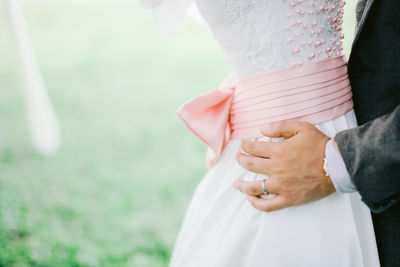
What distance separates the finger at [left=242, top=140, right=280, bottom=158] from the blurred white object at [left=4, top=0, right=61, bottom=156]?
2.74 meters

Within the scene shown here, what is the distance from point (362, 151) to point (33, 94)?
3.06 meters

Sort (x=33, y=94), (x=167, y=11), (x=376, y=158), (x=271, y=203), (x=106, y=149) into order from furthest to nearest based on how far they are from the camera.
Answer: (x=106, y=149)
(x=33, y=94)
(x=167, y=11)
(x=271, y=203)
(x=376, y=158)

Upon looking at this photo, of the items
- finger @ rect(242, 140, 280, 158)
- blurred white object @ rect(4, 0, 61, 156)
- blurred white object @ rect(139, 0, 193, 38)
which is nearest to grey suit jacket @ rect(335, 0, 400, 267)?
finger @ rect(242, 140, 280, 158)

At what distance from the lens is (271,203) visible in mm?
856

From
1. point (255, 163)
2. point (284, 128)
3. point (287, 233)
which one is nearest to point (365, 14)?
point (284, 128)

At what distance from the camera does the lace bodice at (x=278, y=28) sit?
34.1 inches

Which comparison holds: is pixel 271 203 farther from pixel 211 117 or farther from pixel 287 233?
pixel 211 117

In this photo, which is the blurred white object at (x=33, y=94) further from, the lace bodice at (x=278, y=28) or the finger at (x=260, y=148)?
the finger at (x=260, y=148)

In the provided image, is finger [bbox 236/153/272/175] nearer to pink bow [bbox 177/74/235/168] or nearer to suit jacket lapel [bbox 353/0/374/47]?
pink bow [bbox 177/74/235/168]

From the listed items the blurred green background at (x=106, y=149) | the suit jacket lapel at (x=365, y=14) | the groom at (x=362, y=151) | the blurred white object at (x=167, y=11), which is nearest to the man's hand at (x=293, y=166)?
the groom at (x=362, y=151)

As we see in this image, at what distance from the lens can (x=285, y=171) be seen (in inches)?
33.3

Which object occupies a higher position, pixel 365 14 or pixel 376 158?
pixel 365 14

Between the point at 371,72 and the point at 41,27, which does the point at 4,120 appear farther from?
the point at 371,72

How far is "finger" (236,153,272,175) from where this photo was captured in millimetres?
875
